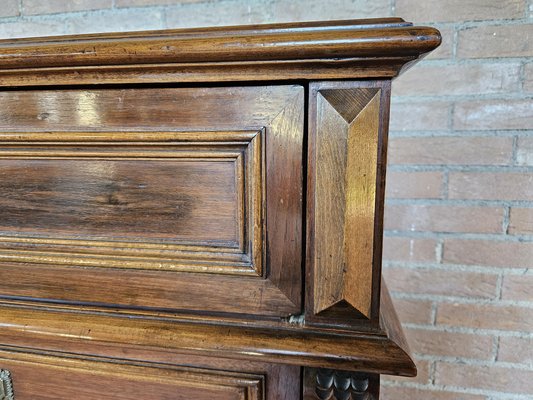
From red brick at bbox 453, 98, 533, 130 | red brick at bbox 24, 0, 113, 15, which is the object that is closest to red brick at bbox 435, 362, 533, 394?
red brick at bbox 453, 98, 533, 130

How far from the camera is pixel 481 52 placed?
758 millimetres

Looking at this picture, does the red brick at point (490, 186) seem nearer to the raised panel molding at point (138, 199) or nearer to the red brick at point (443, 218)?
the red brick at point (443, 218)

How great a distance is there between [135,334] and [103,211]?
0.49ft

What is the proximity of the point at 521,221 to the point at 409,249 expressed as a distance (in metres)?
0.23

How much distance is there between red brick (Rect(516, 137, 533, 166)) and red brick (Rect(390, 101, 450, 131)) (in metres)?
0.15

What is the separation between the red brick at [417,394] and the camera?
34.6 inches

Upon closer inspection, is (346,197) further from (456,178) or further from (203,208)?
(456,178)

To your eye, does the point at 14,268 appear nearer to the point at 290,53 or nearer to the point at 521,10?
the point at 290,53

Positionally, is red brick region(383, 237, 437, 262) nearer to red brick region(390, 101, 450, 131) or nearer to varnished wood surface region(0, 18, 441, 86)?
red brick region(390, 101, 450, 131)

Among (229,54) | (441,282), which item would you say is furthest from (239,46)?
(441,282)

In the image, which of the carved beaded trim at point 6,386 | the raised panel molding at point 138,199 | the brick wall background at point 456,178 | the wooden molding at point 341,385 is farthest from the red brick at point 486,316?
the carved beaded trim at point 6,386

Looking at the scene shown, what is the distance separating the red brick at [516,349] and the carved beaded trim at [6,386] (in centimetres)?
94

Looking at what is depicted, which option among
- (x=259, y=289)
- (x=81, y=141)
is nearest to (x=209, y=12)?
(x=81, y=141)

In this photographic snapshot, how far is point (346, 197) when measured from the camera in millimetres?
380
